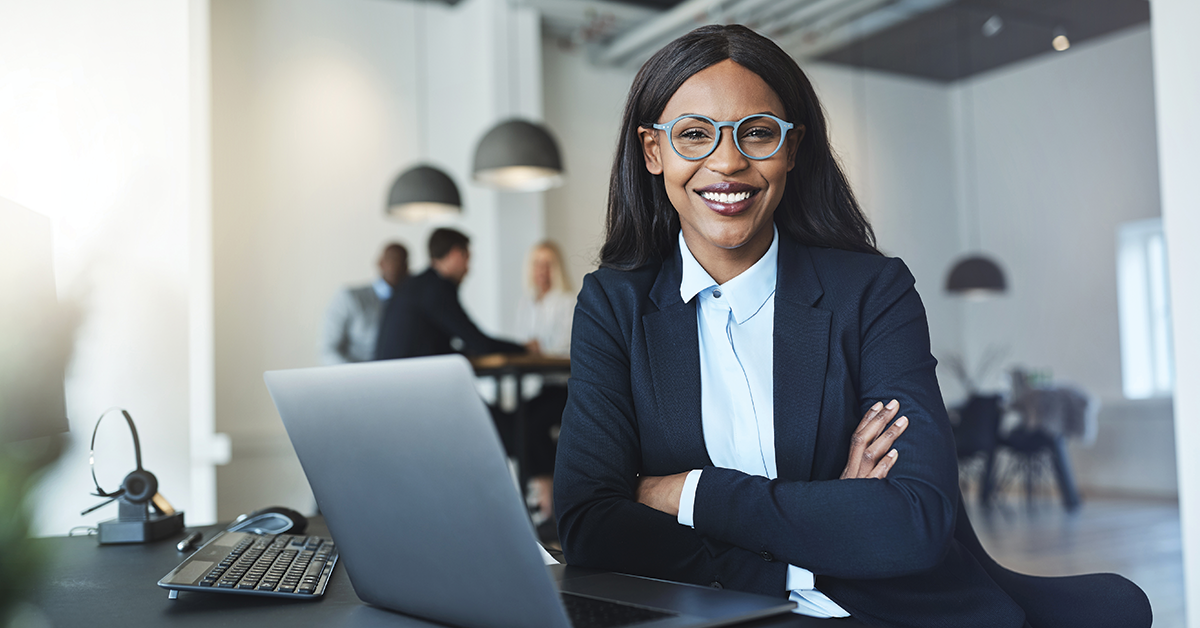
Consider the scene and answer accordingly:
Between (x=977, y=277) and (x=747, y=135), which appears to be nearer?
(x=747, y=135)

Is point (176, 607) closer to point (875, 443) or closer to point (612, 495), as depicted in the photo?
point (612, 495)

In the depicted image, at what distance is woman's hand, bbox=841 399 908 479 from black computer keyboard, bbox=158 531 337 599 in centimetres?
62

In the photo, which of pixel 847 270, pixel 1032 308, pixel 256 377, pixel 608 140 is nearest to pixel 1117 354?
pixel 1032 308

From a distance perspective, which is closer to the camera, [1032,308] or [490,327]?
[1032,308]

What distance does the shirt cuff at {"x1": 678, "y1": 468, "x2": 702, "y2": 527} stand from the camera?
1.04m

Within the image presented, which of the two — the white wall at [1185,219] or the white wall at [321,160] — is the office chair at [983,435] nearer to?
the white wall at [321,160]

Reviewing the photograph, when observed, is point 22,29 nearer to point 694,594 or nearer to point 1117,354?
point 694,594

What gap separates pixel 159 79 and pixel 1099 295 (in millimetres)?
5218

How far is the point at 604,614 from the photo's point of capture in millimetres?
714

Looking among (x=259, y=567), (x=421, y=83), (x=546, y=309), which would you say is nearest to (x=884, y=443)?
(x=259, y=567)

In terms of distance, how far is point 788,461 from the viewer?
42.8 inches

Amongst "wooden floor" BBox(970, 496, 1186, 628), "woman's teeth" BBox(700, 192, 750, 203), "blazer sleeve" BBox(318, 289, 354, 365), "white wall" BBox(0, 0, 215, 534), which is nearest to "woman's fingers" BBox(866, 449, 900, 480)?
"woman's teeth" BBox(700, 192, 750, 203)

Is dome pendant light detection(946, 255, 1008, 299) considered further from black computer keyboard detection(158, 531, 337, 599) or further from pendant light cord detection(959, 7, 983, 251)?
black computer keyboard detection(158, 531, 337, 599)

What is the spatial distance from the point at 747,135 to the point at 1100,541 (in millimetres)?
4414
